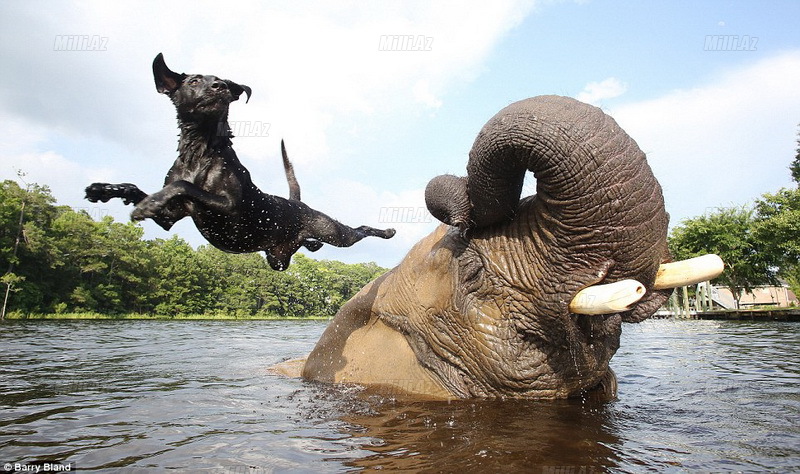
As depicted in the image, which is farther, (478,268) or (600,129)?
(478,268)

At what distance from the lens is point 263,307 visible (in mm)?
74625

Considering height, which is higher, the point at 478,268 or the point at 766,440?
the point at 478,268

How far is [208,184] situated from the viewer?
4.97 meters

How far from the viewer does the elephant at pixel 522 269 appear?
331cm

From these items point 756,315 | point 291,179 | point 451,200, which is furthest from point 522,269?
point 756,315

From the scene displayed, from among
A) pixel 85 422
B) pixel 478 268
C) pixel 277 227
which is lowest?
pixel 85 422

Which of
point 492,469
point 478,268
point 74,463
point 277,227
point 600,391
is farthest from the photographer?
point 277,227

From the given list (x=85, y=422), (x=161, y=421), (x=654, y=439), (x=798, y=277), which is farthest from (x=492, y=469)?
(x=798, y=277)

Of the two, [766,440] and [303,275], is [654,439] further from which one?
[303,275]

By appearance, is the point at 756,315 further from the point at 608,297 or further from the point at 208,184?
the point at 208,184

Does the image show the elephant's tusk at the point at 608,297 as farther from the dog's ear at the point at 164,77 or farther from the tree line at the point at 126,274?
the tree line at the point at 126,274

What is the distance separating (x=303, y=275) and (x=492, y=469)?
255 ft

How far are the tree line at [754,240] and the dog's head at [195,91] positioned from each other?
40014 mm

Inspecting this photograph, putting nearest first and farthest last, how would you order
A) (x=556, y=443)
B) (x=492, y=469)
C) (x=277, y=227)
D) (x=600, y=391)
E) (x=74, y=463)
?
(x=492, y=469), (x=74, y=463), (x=556, y=443), (x=600, y=391), (x=277, y=227)
